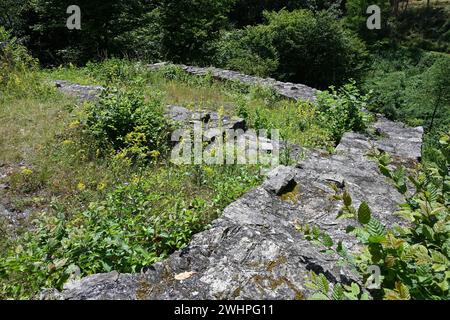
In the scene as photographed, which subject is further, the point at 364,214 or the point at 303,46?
the point at 303,46

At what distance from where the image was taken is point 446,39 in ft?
107

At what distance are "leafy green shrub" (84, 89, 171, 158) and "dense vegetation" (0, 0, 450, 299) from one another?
0.8 inches

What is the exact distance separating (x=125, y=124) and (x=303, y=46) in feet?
47.6

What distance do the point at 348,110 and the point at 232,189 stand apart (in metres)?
3.50

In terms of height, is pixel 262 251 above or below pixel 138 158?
below

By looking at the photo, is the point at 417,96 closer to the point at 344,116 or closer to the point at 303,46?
the point at 303,46

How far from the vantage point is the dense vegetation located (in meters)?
2.08

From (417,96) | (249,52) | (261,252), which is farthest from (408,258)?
(417,96)

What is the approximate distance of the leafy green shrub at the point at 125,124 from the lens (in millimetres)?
5047

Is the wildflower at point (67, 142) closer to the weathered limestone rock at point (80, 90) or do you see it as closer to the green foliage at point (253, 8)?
the weathered limestone rock at point (80, 90)

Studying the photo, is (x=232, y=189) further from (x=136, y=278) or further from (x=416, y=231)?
(x=416, y=231)

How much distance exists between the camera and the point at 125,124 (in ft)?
16.9

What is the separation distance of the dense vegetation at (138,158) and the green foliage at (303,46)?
6.64ft
